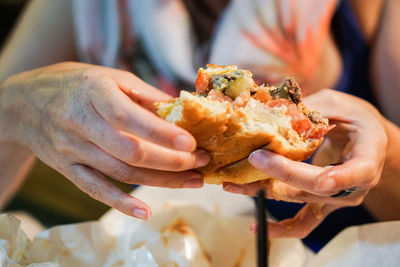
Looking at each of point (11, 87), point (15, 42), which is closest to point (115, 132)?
point (11, 87)

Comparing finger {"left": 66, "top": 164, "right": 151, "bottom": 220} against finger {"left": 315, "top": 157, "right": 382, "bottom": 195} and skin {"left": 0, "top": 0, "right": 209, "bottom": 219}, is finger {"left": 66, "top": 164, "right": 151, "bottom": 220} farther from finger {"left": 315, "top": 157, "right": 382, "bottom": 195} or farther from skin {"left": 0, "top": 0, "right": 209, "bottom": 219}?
finger {"left": 315, "top": 157, "right": 382, "bottom": 195}

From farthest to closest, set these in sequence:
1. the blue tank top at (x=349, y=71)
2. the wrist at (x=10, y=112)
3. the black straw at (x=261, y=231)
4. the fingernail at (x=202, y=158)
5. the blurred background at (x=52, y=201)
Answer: the blurred background at (x=52, y=201), the blue tank top at (x=349, y=71), the wrist at (x=10, y=112), the fingernail at (x=202, y=158), the black straw at (x=261, y=231)

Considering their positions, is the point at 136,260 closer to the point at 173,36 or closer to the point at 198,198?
the point at 198,198

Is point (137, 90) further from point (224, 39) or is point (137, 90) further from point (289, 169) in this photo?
point (224, 39)

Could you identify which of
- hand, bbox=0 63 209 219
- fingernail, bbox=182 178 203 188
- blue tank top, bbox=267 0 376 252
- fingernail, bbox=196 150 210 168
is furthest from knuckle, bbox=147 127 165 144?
blue tank top, bbox=267 0 376 252

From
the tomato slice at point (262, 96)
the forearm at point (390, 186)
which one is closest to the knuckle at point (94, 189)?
the tomato slice at point (262, 96)

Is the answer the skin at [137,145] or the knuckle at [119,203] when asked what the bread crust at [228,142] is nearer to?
the skin at [137,145]
